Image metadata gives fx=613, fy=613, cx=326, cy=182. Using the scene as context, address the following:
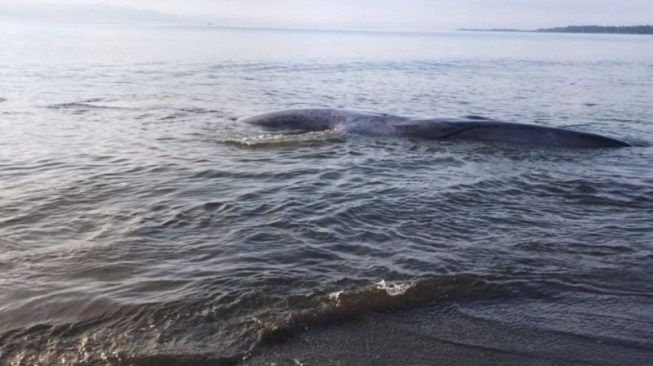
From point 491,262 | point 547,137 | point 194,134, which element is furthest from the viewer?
point 194,134

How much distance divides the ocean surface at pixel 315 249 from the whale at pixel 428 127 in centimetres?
44

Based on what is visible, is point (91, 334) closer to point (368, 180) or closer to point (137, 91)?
point (368, 180)

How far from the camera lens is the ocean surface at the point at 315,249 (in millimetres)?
4379

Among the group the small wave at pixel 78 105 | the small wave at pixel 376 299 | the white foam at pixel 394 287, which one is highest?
the small wave at pixel 78 105

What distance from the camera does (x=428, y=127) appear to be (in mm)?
12961

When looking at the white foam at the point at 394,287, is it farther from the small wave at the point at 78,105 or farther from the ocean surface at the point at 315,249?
the small wave at the point at 78,105

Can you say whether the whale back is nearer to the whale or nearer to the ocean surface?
the whale

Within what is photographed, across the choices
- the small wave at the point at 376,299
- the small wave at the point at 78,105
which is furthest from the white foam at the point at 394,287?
the small wave at the point at 78,105

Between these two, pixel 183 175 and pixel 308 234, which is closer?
pixel 308 234

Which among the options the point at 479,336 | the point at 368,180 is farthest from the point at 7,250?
the point at 368,180

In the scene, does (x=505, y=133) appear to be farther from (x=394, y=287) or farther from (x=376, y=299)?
(x=376, y=299)

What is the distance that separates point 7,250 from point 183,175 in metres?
3.71

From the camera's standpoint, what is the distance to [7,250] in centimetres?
602

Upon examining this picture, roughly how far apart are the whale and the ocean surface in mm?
441
